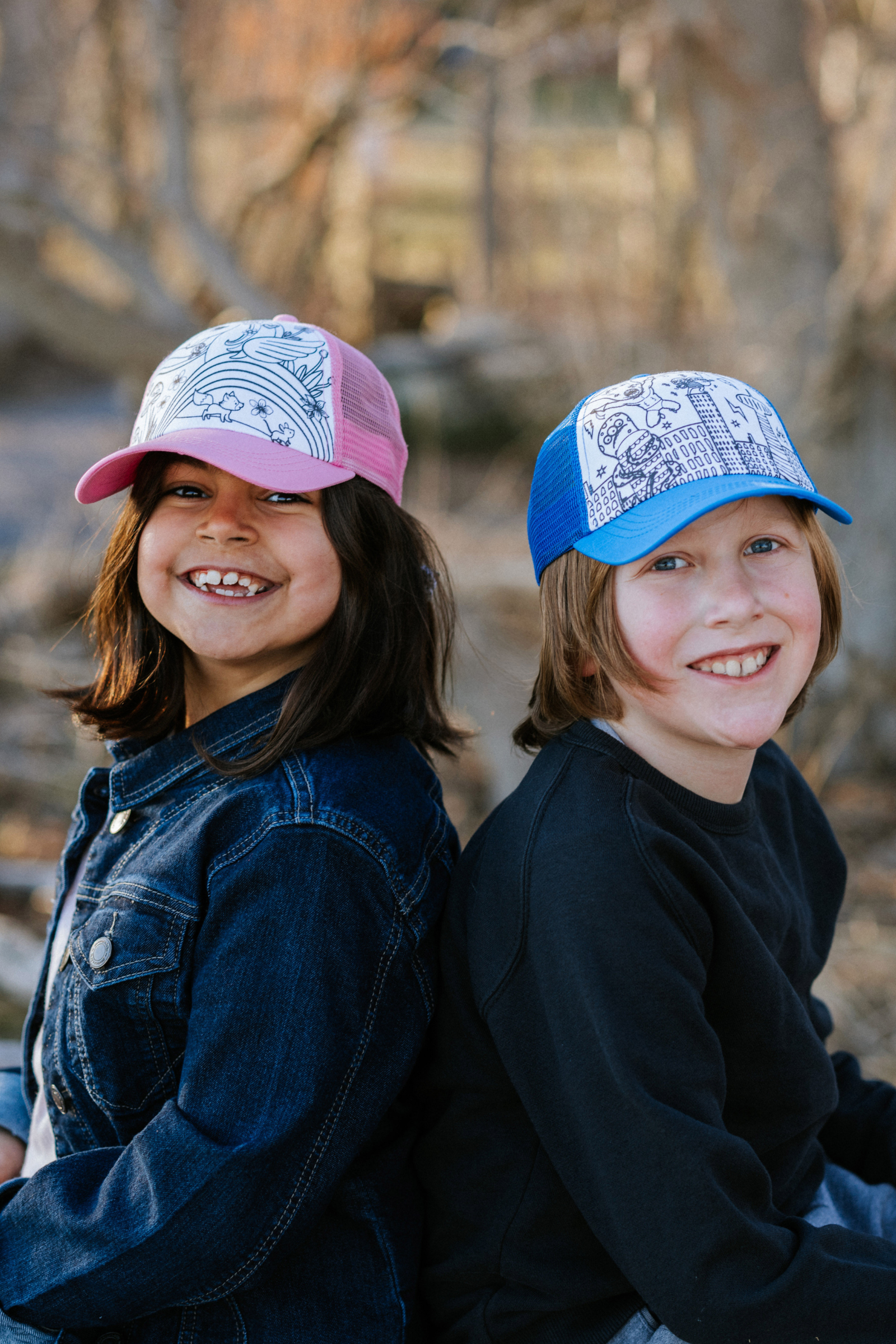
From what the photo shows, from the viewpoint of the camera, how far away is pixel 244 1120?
1442 mm

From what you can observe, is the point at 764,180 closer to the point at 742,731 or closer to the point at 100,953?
the point at 742,731

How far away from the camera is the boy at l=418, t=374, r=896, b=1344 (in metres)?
1.36

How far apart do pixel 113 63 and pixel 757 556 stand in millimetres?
5252

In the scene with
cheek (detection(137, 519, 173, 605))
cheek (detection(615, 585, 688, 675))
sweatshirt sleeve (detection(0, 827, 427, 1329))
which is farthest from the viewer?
cheek (detection(137, 519, 173, 605))

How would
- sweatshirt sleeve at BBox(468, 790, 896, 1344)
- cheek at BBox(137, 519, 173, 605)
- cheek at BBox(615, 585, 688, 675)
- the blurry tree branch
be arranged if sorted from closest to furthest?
1. sweatshirt sleeve at BBox(468, 790, 896, 1344)
2. cheek at BBox(615, 585, 688, 675)
3. cheek at BBox(137, 519, 173, 605)
4. the blurry tree branch

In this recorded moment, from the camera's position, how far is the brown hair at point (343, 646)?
5.60ft

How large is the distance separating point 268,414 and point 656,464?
53cm

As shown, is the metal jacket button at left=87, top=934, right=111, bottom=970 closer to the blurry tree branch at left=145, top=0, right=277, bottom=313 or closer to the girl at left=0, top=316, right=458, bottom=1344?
the girl at left=0, top=316, right=458, bottom=1344

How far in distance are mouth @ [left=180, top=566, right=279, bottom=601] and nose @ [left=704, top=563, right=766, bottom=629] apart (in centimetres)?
59

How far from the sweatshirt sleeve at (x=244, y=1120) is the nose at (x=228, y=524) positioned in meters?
0.42

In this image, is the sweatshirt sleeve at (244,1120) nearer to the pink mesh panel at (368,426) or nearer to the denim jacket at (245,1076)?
the denim jacket at (245,1076)

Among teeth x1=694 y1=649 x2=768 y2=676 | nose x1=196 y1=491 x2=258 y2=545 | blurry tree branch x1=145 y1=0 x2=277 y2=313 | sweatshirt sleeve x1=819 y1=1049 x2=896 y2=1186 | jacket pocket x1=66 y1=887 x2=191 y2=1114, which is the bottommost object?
sweatshirt sleeve x1=819 y1=1049 x2=896 y2=1186

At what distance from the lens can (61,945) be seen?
73.1 inches

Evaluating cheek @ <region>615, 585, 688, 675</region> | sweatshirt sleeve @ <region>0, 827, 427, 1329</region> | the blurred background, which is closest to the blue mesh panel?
cheek @ <region>615, 585, 688, 675</region>
